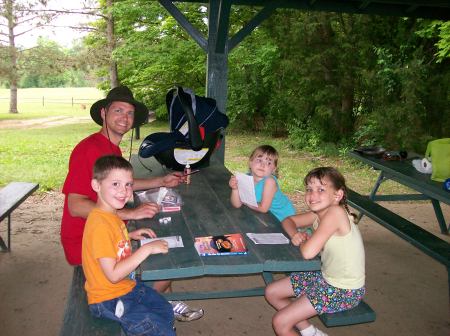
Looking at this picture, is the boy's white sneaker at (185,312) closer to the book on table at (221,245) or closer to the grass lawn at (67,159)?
the book on table at (221,245)

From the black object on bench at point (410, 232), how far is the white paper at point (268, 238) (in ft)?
4.92

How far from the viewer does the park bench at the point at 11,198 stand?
3.60 metres

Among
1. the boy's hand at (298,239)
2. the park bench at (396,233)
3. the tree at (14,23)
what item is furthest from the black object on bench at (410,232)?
the tree at (14,23)

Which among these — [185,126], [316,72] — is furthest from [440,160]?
[316,72]

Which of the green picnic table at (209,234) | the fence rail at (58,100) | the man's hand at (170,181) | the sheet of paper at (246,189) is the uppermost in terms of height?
the sheet of paper at (246,189)

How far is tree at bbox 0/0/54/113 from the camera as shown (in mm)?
17781

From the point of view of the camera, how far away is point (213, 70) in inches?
203

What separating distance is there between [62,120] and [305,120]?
13.4 metres

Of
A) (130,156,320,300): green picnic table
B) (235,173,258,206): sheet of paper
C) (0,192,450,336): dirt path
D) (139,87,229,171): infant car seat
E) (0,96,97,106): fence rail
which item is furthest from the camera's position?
(0,96,97,106): fence rail

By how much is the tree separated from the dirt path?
627 inches

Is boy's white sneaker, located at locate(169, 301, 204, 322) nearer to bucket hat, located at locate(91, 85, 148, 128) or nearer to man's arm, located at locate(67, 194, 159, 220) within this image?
man's arm, located at locate(67, 194, 159, 220)

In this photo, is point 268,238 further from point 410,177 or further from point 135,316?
point 410,177

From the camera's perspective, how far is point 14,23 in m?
20.3

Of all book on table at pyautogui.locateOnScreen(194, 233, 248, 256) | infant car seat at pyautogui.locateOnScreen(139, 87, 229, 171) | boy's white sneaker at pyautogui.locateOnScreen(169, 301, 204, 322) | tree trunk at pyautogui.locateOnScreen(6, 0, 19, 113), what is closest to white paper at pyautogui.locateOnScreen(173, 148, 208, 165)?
infant car seat at pyautogui.locateOnScreen(139, 87, 229, 171)
